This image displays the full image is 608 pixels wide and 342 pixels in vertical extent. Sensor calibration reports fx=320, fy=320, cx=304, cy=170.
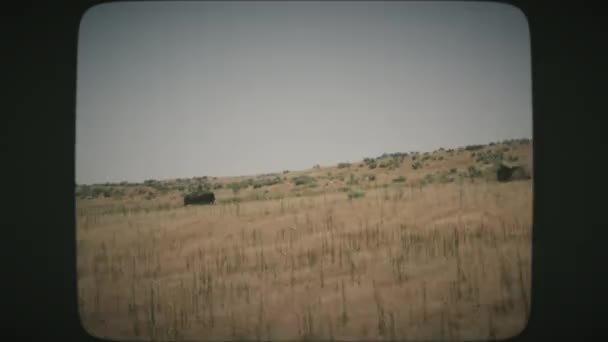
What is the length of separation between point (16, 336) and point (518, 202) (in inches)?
298

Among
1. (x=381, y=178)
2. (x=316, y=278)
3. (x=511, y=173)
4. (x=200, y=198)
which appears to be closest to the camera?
(x=316, y=278)

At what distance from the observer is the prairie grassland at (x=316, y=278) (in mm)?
2906

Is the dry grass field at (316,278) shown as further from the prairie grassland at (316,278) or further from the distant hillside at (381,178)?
the distant hillside at (381,178)

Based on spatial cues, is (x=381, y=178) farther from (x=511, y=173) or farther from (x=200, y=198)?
(x=200, y=198)

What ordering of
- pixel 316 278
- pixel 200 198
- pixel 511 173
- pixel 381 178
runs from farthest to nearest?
pixel 381 178 < pixel 200 198 < pixel 511 173 < pixel 316 278

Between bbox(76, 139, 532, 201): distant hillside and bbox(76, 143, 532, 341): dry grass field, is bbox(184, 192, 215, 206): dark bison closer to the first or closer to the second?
bbox(76, 139, 532, 201): distant hillside

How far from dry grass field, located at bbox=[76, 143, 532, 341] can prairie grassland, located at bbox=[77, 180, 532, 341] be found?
0.01 m

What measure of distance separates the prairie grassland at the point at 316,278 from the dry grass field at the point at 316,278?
0.05 ft

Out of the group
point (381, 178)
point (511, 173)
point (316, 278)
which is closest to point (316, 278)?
point (316, 278)

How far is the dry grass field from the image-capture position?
9.53 ft

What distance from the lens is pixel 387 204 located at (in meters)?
7.14

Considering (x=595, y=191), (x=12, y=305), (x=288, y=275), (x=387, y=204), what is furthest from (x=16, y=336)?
(x=387, y=204)

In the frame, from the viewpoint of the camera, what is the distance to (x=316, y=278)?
146 inches

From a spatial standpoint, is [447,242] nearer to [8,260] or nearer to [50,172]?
[50,172]
